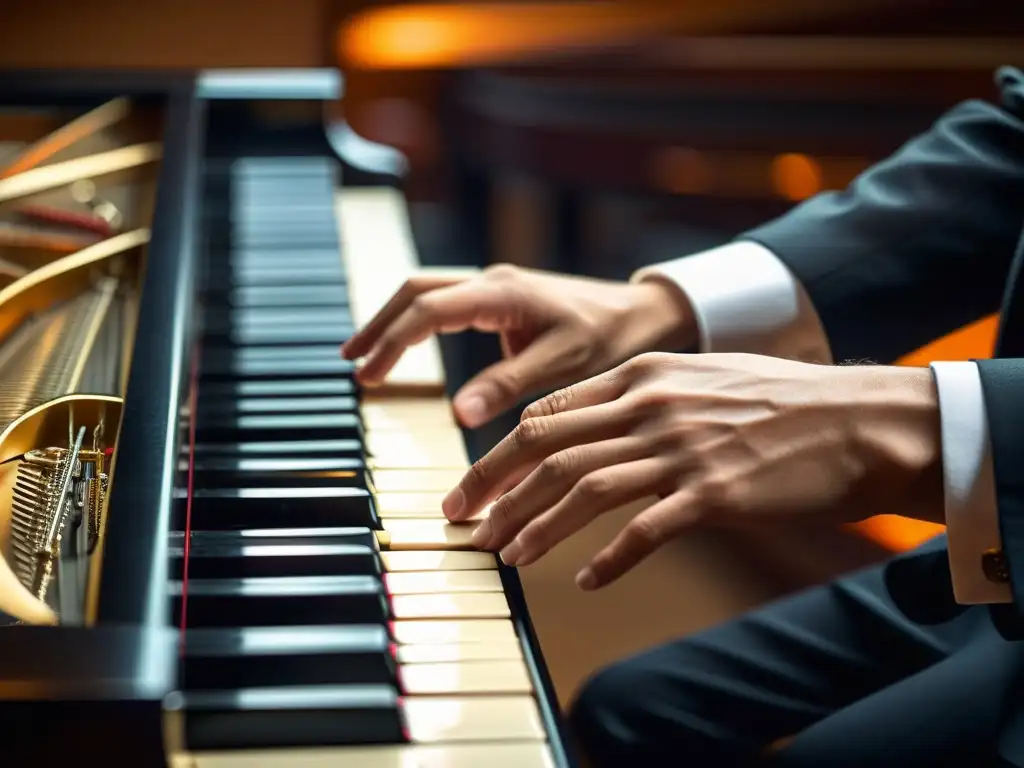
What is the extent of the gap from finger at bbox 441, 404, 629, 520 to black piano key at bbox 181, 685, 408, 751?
0.68ft

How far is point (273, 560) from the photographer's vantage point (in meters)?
0.76

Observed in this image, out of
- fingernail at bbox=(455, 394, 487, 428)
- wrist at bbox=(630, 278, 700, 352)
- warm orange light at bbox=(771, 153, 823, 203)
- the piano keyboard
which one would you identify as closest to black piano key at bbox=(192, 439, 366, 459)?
the piano keyboard

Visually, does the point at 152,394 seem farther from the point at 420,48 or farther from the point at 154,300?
the point at 420,48

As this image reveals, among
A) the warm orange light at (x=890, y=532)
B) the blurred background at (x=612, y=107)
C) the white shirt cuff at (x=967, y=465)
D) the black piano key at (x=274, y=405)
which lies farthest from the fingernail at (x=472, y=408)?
the warm orange light at (x=890, y=532)

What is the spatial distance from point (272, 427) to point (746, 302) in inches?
20.0

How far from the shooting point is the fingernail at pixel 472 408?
3.46 feet

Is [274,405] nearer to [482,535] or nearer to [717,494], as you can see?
[482,535]

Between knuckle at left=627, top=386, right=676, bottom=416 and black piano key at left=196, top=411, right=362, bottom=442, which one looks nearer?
knuckle at left=627, top=386, right=676, bottom=416

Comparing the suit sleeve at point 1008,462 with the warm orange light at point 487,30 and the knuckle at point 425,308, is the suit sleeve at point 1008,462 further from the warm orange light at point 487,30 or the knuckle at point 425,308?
the warm orange light at point 487,30

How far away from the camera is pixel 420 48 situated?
279 centimetres

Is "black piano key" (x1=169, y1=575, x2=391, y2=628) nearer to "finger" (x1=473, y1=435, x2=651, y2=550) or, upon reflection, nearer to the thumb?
"finger" (x1=473, y1=435, x2=651, y2=550)

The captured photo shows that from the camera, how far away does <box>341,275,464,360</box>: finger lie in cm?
112

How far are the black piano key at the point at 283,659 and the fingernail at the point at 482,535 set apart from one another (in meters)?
0.16

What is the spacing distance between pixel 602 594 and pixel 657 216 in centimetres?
90
